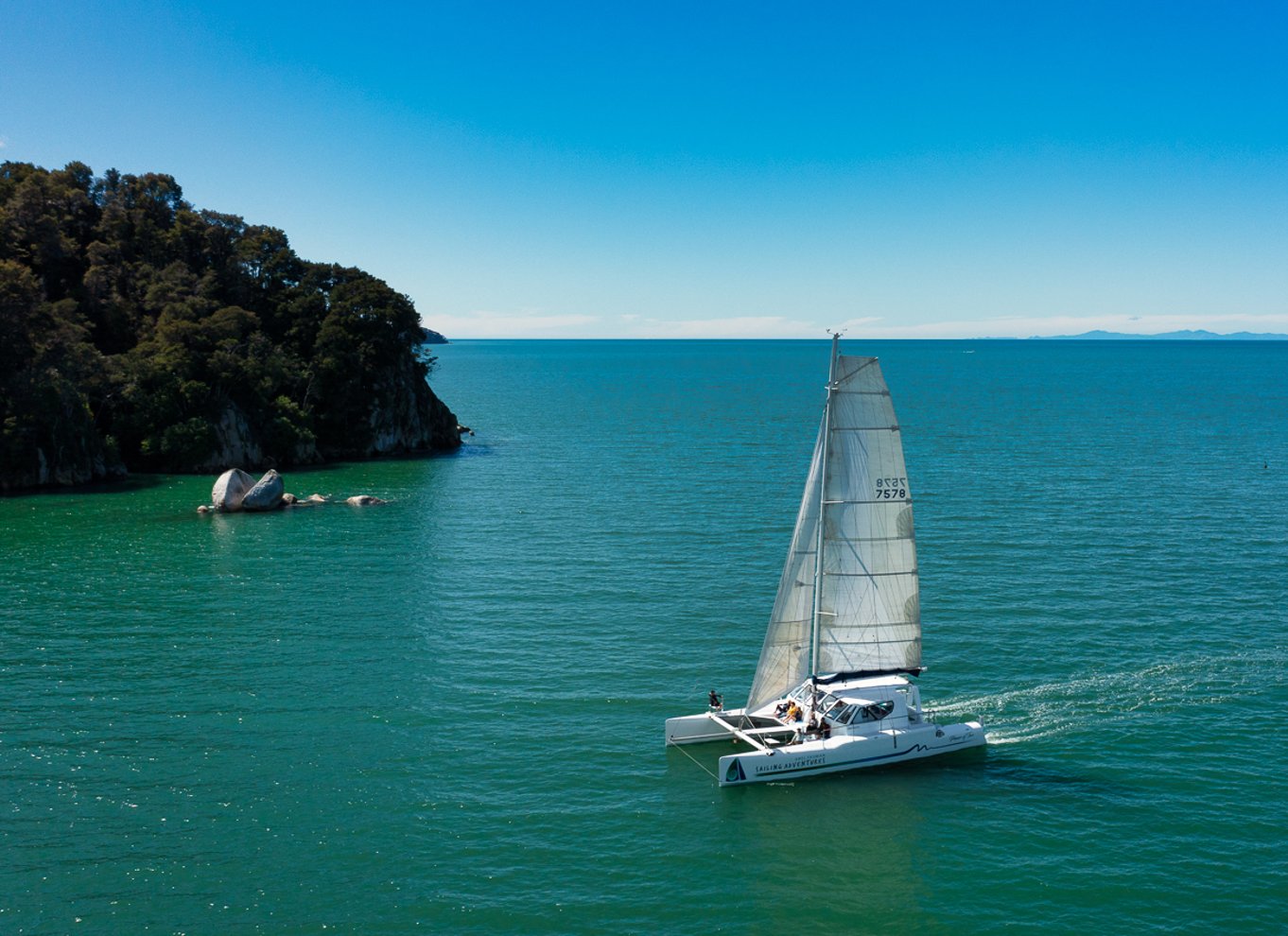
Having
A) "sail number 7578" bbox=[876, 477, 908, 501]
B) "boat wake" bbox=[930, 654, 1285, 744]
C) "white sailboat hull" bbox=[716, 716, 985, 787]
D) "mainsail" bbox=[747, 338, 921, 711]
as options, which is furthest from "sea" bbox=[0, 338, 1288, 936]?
"sail number 7578" bbox=[876, 477, 908, 501]

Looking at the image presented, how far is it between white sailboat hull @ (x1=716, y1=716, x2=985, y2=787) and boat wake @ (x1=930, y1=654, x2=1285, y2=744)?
239 centimetres

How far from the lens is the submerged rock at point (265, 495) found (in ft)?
269

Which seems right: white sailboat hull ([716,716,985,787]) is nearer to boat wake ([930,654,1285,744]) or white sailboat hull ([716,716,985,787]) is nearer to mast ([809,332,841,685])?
boat wake ([930,654,1285,744])

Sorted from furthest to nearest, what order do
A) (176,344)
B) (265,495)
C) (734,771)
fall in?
(176,344) → (265,495) → (734,771)

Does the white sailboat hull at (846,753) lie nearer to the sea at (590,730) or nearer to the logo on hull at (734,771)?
the logo on hull at (734,771)

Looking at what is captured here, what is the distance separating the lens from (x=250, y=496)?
8200 centimetres

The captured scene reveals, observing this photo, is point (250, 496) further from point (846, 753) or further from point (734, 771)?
point (846, 753)

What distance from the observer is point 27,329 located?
294 feet

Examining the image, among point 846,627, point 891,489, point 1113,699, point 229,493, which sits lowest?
point 1113,699

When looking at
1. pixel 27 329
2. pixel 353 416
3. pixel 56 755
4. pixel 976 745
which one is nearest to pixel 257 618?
pixel 56 755

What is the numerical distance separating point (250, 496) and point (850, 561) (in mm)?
61491

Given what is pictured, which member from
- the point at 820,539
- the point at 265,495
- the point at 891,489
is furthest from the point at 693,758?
the point at 265,495

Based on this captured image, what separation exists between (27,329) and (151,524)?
29.7m

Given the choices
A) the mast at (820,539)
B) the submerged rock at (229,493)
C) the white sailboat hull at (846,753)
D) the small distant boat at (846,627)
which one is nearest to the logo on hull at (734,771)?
the white sailboat hull at (846,753)
